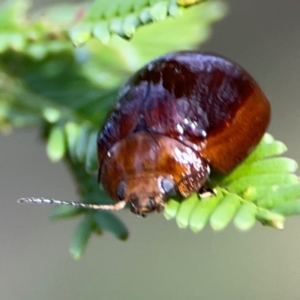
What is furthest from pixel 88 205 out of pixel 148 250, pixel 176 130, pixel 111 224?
pixel 148 250

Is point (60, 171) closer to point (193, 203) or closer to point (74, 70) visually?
point (74, 70)

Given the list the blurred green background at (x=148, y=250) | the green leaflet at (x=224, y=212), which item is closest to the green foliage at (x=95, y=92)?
the green leaflet at (x=224, y=212)

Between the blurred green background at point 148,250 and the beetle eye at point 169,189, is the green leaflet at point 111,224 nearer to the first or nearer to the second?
the beetle eye at point 169,189

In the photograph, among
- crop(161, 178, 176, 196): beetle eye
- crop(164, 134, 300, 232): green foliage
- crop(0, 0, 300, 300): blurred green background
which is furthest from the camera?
crop(0, 0, 300, 300): blurred green background

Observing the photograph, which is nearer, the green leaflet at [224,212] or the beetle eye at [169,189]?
the green leaflet at [224,212]

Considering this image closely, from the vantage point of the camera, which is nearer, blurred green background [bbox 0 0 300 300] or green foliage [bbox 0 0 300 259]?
green foliage [bbox 0 0 300 259]

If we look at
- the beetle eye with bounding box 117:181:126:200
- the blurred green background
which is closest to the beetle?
the beetle eye with bounding box 117:181:126:200

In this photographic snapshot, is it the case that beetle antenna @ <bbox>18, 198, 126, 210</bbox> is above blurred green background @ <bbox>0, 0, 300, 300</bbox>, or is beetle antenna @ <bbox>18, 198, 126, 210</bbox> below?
above

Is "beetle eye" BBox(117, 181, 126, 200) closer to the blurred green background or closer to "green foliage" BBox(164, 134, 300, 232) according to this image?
"green foliage" BBox(164, 134, 300, 232)
